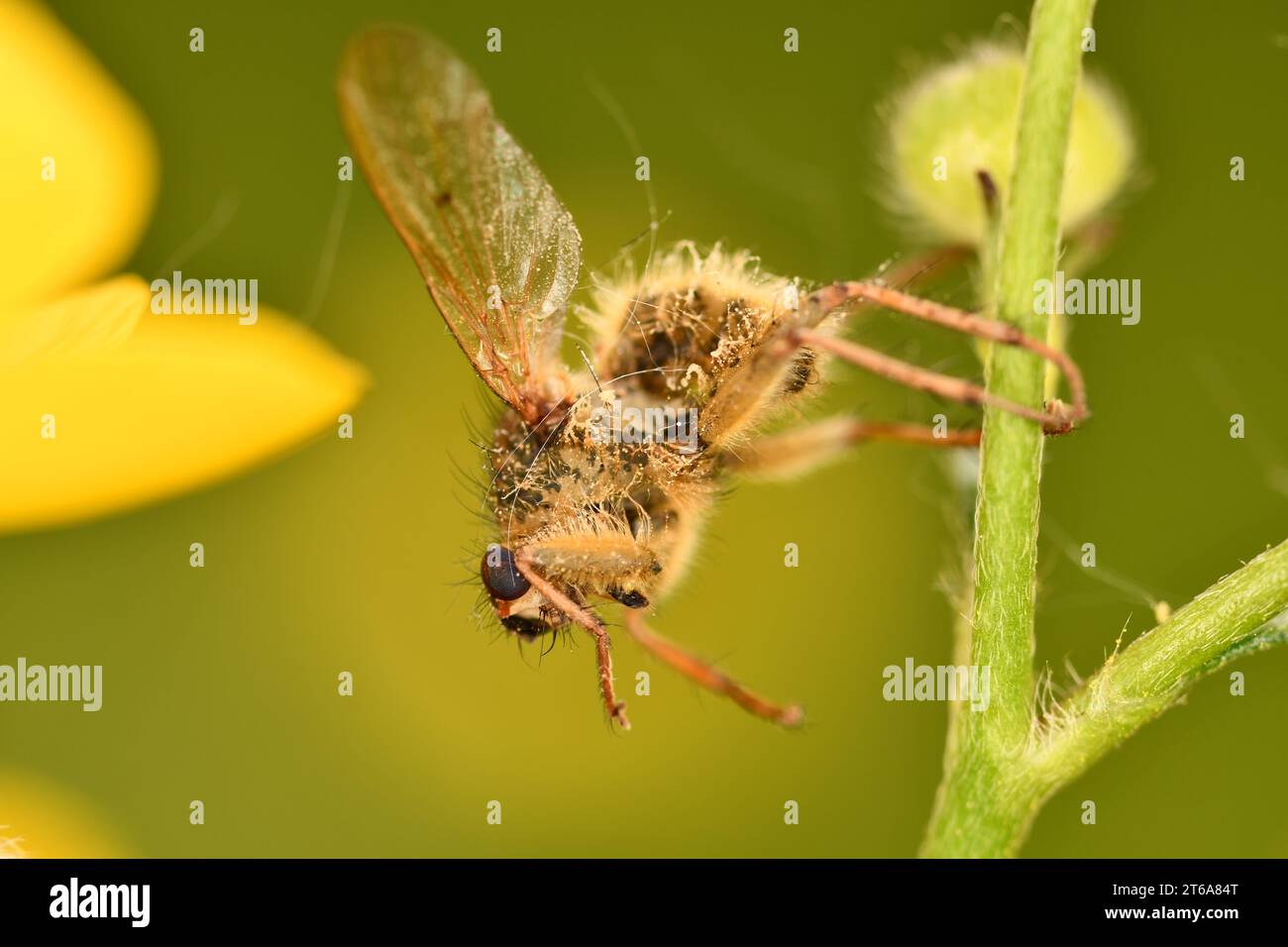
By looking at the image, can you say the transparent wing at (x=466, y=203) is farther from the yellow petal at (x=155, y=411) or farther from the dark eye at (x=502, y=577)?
the yellow petal at (x=155, y=411)

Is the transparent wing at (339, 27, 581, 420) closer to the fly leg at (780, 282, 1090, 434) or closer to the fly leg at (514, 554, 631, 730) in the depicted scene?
the fly leg at (514, 554, 631, 730)

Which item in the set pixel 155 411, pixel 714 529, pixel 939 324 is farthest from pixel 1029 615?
pixel 714 529

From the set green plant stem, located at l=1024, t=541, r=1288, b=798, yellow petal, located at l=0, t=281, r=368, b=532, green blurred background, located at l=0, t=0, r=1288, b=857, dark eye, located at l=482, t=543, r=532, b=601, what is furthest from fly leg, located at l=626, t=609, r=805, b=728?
green blurred background, located at l=0, t=0, r=1288, b=857

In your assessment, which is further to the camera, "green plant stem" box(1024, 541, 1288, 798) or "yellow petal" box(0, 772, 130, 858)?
"yellow petal" box(0, 772, 130, 858)

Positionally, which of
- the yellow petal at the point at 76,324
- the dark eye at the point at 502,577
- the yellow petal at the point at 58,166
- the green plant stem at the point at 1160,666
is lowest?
the green plant stem at the point at 1160,666

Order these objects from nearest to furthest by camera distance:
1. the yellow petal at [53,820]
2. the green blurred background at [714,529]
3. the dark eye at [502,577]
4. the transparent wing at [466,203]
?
1. the transparent wing at [466,203]
2. the dark eye at [502,577]
3. the yellow petal at [53,820]
4. the green blurred background at [714,529]

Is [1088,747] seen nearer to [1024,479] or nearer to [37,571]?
[1024,479]


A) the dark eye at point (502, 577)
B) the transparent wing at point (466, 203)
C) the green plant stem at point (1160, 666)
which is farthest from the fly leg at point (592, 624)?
the green plant stem at point (1160, 666)

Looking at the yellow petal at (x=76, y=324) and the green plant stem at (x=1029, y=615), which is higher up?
the yellow petal at (x=76, y=324)
